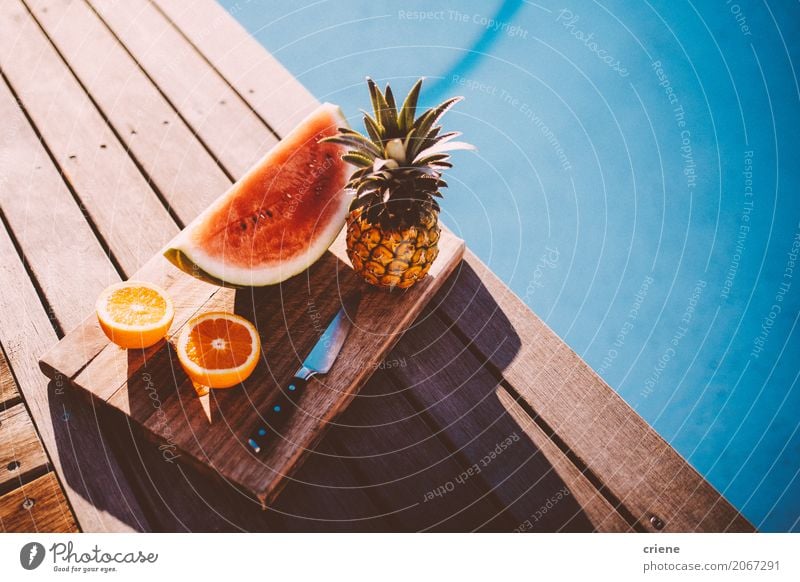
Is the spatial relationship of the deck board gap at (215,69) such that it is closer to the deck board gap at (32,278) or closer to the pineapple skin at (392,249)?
the pineapple skin at (392,249)

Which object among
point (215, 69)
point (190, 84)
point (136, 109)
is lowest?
point (136, 109)

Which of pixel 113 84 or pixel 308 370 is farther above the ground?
pixel 113 84

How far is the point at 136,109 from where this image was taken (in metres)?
2.35

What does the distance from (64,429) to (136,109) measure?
1420 millimetres

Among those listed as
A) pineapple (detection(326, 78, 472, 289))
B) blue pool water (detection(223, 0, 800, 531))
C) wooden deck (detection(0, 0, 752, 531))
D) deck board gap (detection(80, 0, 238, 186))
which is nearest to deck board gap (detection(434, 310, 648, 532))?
wooden deck (detection(0, 0, 752, 531))

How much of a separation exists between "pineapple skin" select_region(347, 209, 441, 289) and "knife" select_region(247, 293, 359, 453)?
13cm

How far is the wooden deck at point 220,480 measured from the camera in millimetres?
1535

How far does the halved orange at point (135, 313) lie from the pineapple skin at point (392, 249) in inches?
22.6

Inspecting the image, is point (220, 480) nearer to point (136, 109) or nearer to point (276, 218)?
point (276, 218)

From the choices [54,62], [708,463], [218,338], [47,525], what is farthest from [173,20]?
[708,463]

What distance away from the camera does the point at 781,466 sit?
2936 millimetres

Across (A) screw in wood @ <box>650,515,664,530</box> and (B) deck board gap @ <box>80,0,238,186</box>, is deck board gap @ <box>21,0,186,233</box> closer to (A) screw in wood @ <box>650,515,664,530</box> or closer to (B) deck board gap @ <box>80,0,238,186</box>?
(B) deck board gap @ <box>80,0,238,186</box>

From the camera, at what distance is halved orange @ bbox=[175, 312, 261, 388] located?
148 cm

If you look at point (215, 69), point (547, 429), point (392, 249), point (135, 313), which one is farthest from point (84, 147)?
point (547, 429)
